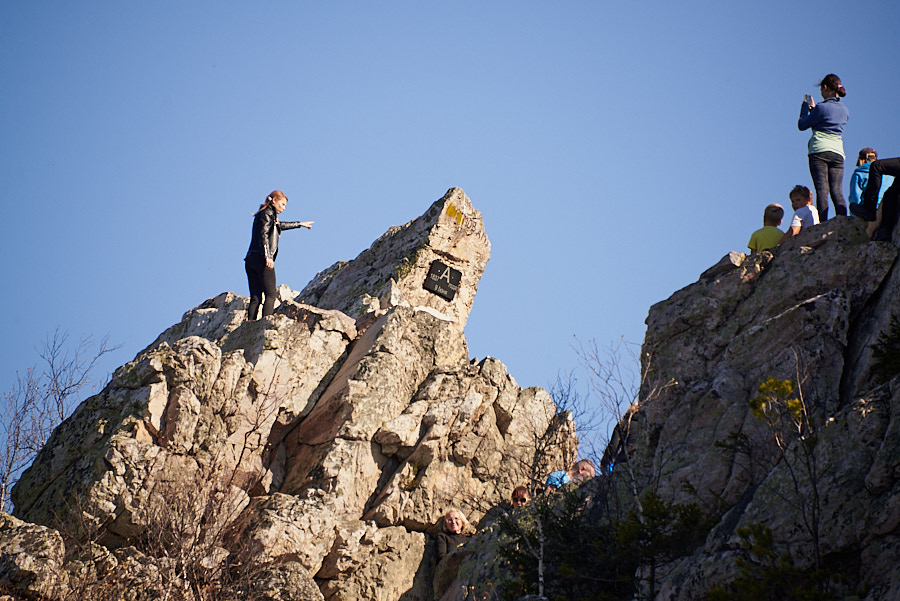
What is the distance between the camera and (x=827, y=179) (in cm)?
1611

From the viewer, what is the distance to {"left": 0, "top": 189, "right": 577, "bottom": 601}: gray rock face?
15055mm

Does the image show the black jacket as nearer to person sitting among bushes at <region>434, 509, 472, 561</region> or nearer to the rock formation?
person sitting among bushes at <region>434, 509, 472, 561</region>

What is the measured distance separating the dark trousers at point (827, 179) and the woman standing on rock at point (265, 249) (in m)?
11.6

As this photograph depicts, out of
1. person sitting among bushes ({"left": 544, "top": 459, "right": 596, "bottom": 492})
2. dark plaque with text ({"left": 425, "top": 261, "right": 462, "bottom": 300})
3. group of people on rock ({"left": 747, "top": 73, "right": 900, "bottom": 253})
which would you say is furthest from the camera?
dark plaque with text ({"left": 425, "top": 261, "right": 462, "bottom": 300})

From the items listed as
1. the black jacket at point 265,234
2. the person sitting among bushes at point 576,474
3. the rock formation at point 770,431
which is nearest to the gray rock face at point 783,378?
the rock formation at point 770,431

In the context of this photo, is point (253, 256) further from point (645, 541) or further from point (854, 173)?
point (854, 173)

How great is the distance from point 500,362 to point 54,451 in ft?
33.4

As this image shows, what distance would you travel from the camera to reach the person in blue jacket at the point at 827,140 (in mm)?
15883

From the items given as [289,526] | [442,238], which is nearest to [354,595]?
[289,526]

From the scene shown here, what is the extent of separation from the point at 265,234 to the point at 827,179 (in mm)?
12193

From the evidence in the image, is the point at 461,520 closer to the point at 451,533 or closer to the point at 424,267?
the point at 451,533

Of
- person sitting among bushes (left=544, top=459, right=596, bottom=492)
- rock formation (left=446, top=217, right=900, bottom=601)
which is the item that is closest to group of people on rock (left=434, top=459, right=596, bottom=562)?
person sitting among bushes (left=544, top=459, right=596, bottom=492)

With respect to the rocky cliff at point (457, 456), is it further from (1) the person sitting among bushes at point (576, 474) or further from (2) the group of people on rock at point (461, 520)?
(1) the person sitting among bushes at point (576, 474)

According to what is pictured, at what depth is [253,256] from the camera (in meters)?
19.6
